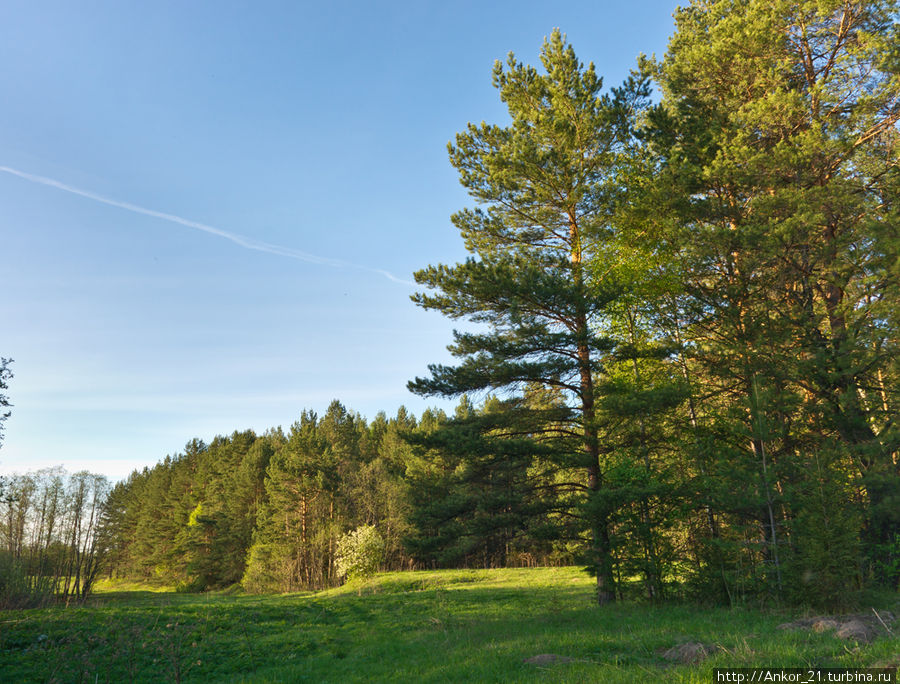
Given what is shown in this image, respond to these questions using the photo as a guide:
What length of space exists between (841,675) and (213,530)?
202 ft

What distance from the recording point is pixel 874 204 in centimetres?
1438

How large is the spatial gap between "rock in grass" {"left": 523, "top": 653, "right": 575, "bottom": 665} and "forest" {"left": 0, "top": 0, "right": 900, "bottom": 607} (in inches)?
198

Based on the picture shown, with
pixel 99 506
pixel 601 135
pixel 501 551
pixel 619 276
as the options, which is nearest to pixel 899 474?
pixel 619 276

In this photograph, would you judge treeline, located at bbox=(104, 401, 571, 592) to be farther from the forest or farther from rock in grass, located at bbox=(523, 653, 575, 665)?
rock in grass, located at bbox=(523, 653, 575, 665)

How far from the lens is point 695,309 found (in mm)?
15500

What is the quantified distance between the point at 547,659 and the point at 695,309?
11.4m

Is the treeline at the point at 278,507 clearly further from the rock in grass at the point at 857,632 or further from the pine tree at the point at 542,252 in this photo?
the rock in grass at the point at 857,632

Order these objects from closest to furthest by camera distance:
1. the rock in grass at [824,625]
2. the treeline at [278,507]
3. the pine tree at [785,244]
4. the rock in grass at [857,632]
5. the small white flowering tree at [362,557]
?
1. the rock in grass at [857,632]
2. the rock in grass at [824,625]
3. the pine tree at [785,244]
4. the small white flowering tree at [362,557]
5. the treeline at [278,507]

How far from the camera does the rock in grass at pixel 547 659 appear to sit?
24.8 feet

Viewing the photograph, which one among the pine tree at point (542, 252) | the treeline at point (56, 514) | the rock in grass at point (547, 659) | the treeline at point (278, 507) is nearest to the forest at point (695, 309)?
the pine tree at point (542, 252)

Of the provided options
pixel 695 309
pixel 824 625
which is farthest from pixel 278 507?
pixel 824 625

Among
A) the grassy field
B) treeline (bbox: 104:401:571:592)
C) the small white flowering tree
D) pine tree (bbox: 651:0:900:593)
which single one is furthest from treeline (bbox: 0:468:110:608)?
pine tree (bbox: 651:0:900:593)

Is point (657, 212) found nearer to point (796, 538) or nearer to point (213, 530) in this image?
point (796, 538)

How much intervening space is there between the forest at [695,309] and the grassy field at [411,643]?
2.28m
